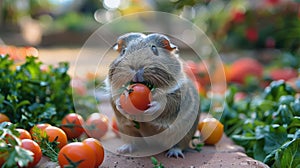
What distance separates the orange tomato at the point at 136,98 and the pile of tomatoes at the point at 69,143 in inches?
11.4

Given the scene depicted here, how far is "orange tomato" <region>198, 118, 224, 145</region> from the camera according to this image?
3.05 meters

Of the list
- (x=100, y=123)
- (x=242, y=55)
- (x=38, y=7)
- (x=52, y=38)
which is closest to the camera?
(x=100, y=123)

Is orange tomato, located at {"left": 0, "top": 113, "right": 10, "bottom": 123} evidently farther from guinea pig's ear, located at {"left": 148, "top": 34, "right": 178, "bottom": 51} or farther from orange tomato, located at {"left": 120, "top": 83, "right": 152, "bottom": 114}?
guinea pig's ear, located at {"left": 148, "top": 34, "right": 178, "bottom": 51}

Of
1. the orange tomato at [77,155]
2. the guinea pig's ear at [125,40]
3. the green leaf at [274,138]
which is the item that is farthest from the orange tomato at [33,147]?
the green leaf at [274,138]

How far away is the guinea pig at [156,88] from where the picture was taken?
2.48 meters

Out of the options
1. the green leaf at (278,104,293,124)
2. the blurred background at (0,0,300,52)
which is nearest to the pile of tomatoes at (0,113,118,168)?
the green leaf at (278,104,293,124)

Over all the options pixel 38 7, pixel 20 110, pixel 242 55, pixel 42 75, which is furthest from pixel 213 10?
pixel 38 7

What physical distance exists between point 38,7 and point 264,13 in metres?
11.4

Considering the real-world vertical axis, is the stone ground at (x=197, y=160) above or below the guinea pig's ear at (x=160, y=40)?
Answer: below

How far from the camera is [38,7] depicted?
18203 millimetres

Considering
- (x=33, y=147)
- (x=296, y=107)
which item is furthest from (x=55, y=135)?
(x=296, y=107)

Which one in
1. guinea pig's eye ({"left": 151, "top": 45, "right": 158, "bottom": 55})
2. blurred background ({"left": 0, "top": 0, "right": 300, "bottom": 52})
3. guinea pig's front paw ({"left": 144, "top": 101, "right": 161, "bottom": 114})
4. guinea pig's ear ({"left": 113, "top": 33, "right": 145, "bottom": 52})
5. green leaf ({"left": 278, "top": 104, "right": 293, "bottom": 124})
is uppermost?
blurred background ({"left": 0, "top": 0, "right": 300, "bottom": 52})

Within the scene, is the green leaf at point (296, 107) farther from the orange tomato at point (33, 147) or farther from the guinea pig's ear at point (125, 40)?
the orange tomato at point (33, 147)

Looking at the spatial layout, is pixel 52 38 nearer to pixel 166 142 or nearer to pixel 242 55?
pixel 242 55
